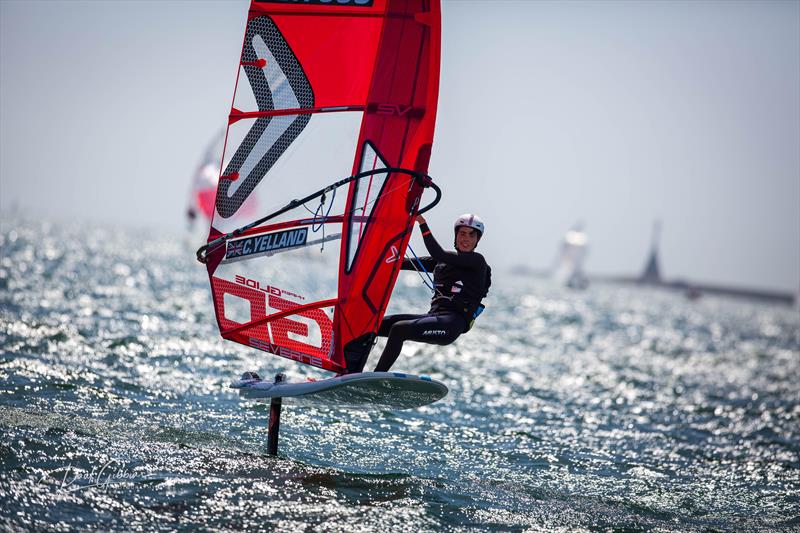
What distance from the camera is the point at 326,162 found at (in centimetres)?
694

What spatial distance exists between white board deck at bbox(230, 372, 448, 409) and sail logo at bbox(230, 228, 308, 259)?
1070mm

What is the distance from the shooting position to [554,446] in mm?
9516

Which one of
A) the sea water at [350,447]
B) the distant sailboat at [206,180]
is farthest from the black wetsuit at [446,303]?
the distant sailboat at [206,180]

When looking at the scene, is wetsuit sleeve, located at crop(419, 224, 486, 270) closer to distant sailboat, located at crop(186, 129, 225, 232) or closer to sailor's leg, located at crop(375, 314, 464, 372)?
sailor's leg, located at crop(375, 314, 464, 372)

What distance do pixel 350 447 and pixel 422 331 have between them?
181 centimetres

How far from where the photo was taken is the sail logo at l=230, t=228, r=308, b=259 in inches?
275

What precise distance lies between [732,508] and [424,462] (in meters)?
2.78

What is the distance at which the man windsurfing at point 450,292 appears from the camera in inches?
269

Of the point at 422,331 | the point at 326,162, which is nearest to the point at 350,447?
the point at 422,331

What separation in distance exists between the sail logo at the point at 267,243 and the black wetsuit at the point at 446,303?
102cm

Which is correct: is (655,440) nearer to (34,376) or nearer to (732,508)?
(732,508)

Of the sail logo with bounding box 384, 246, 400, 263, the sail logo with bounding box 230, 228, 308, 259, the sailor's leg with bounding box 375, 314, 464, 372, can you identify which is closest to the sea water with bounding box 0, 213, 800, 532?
the sailor's leg with bounding box 375, 314, 464, 372

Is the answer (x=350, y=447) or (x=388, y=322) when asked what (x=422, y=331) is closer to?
(x=388, y=322)

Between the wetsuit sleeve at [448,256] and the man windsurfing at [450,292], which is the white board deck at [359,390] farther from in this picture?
the wetsuit sleeve at [448,256]
